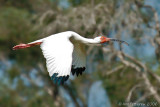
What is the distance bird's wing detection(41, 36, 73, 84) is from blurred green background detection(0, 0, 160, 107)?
4.12 meters

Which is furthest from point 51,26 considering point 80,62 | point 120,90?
point 80,62

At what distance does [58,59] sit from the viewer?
612cm

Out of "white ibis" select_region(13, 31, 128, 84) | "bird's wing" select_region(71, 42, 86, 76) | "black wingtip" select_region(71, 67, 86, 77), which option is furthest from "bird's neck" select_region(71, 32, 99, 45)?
"black wingtip" select_region(71, 67, 86, 77)

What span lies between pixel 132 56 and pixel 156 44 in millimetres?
842

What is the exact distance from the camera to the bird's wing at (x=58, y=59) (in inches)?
237

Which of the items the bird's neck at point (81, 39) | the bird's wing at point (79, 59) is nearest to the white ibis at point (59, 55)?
the bird's neck at point (81, 39)

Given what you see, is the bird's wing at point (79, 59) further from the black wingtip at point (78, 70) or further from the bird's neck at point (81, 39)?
the bird's neck at point (81, 39)

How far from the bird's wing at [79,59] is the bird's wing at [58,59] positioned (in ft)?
3.98

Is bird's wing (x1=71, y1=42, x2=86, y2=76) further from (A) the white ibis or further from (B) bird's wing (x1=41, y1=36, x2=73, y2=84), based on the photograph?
(B) bird's wing (x1=41, y1=36, x2=73, y2=84)

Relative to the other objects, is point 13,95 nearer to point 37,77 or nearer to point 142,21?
point 37,77

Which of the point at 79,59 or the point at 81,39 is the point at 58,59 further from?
the point at 79,59

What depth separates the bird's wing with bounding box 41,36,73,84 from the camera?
6.02m

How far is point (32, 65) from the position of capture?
15516mm


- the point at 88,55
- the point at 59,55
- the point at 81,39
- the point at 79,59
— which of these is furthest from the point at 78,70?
the point at 88,55
